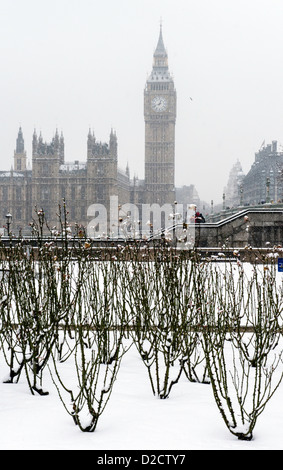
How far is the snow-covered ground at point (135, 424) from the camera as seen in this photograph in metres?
4.30

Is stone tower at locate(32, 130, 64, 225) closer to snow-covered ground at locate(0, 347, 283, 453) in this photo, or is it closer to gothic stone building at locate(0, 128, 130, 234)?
gothic stone building at locate(0, 128, 130, 234)

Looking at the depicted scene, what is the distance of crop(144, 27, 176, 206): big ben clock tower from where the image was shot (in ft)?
330

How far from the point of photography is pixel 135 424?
476 cm

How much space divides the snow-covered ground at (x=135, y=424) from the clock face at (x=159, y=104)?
102419mm

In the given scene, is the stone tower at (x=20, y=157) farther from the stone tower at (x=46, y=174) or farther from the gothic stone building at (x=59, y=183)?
the stone tower at (x=46, y=174)

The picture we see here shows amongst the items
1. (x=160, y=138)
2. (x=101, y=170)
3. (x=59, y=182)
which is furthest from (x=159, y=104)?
(x=59, y=182)

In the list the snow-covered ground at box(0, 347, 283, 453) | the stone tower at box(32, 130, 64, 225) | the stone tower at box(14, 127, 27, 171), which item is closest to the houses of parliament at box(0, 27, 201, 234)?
the stone tower at box(32, 130, 64, 225)

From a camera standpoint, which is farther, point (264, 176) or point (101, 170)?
point (264, 176)

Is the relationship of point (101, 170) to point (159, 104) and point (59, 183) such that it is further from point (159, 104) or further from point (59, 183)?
point (159, 104)

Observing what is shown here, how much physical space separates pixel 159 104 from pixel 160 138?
695cm

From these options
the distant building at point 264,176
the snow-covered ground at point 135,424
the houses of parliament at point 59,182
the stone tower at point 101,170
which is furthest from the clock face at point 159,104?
the snow-covered ground at point 135,424

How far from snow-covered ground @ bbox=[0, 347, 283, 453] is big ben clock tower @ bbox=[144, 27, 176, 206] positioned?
305 ft

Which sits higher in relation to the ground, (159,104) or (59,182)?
(159,104)
